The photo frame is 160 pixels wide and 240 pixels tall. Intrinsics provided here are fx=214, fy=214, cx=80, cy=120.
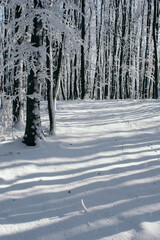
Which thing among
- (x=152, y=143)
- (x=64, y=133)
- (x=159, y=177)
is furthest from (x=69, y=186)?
(x=152, y=143)

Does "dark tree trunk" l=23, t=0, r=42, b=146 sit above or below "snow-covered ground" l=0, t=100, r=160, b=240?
above

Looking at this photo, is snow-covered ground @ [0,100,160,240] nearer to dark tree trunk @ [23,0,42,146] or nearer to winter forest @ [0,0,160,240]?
winter forest @ [0,0,160,240]

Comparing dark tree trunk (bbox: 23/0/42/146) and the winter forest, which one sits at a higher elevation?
dark tree trunk (bbox: 23/0/42/146)

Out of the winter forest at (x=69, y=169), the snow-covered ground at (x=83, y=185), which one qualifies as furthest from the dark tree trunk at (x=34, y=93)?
the snow-covered ground at (x=83, y=185)

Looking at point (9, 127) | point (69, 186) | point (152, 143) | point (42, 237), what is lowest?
point (42, 237)

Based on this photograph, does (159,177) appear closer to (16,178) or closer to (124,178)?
(124,178)

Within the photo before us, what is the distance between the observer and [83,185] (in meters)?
4.85

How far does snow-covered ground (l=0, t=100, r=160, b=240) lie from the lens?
11.7 ft

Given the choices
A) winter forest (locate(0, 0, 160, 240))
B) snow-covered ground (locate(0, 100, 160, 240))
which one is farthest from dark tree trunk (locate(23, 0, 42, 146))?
snow-covered ground (locate(0, 100, 160, 240))

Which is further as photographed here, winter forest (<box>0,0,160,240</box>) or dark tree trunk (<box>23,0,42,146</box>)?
dark tree trunk (<box>23,0,42,146</box>)

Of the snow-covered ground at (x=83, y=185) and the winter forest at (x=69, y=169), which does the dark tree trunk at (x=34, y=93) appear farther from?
the snow-covered ground at (x=83, y=185)

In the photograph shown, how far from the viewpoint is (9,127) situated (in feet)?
22.7

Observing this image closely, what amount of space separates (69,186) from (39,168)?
1.11 meters

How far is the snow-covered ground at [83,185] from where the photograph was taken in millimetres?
3570
